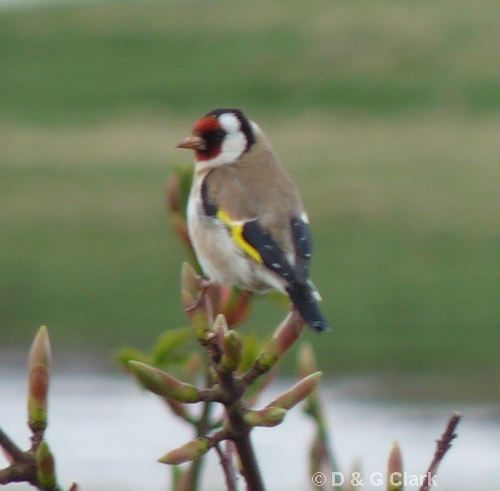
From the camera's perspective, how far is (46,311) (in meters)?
13.5

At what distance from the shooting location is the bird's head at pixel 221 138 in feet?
13.4

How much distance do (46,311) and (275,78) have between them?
13561mm

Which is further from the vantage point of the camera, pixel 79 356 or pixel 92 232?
pixel 92 232

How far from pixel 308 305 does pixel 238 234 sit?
89 cm

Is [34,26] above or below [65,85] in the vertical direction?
above

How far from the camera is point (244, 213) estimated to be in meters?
3.79

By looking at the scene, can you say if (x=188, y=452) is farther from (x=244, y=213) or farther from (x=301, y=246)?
(x=244, y=213)

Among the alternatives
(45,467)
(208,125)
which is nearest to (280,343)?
(45,467)

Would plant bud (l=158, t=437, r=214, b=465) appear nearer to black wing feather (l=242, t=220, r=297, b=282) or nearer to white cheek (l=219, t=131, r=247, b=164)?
black wing feather (l=242, t=220, r=297, b=282)

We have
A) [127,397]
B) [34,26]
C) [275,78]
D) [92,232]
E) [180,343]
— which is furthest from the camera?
[34,26]

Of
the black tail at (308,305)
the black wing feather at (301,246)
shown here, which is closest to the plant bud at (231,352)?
the black tail at (308,305)

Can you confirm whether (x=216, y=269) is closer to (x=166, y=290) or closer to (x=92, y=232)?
(x=166, y=290)

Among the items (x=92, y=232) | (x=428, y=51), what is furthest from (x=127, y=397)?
(x=428, y=51)

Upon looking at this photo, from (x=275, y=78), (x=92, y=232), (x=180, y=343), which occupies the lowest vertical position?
(x=180, y=343)
